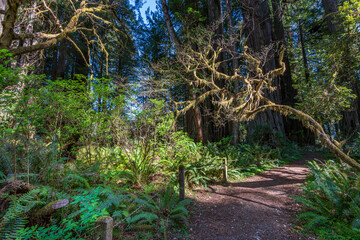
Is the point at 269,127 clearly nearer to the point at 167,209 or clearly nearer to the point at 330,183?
the point at 330,183

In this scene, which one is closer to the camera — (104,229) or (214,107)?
(104,229)

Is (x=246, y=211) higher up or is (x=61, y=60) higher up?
(x=61, y=60)

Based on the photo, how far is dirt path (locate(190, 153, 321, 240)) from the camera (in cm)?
283

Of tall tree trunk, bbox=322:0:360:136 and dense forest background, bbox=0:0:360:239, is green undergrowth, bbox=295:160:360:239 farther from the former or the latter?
tall tree trunk, bbox=322:0:360:136

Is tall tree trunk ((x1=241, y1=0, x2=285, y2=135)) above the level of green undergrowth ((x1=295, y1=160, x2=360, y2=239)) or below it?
above

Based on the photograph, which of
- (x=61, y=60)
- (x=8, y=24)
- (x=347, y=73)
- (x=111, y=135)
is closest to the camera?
(x=8, y=24)

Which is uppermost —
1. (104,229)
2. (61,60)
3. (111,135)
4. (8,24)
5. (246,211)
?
(61,60)

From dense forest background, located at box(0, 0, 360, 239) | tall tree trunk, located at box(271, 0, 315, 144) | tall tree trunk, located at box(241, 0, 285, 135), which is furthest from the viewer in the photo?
tall tree trunk, located at box(271, 0, 315, 144)

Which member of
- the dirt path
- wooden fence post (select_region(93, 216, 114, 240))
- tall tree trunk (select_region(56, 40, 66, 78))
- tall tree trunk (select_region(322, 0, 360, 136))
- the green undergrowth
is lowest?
the dirt path

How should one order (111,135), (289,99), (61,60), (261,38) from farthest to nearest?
(289,99), (61,60), (261,38), (111,135)

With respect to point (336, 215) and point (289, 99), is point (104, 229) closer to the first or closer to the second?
point (336, 215)

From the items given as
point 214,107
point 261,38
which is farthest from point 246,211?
point 261,38

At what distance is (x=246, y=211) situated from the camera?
350cm

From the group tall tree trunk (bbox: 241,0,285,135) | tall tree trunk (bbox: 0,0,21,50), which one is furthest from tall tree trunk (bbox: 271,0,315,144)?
tall tree trunk (bbox: 0,0,21,50)
